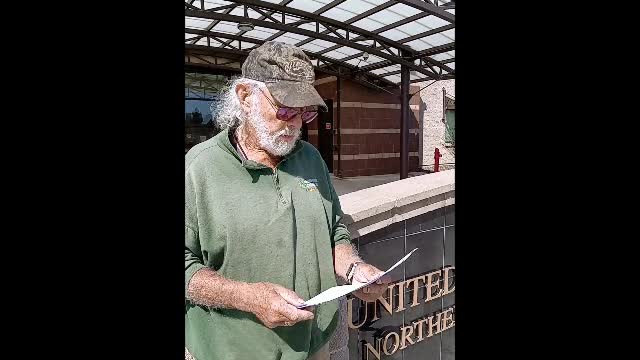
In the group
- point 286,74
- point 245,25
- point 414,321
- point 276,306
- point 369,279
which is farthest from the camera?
point 245,25

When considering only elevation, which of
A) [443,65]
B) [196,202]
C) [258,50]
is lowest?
[196,202]

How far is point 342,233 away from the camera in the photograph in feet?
5.62

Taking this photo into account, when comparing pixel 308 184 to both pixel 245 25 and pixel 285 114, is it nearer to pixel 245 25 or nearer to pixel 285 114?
pixel 285 114

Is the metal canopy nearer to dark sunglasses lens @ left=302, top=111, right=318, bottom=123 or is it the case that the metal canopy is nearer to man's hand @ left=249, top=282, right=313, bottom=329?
dark sunglasses lens @ left=302, top=111, right=318, bottom=123

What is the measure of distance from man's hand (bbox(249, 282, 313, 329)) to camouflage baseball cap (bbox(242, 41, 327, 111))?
1.87 ft

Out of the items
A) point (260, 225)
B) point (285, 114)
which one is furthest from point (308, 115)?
point (260, 225)

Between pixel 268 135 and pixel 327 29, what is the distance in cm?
787

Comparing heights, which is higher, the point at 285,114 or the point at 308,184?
the point at 285,114

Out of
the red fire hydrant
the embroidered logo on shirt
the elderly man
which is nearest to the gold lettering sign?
the elderly man

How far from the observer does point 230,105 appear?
1.59m
